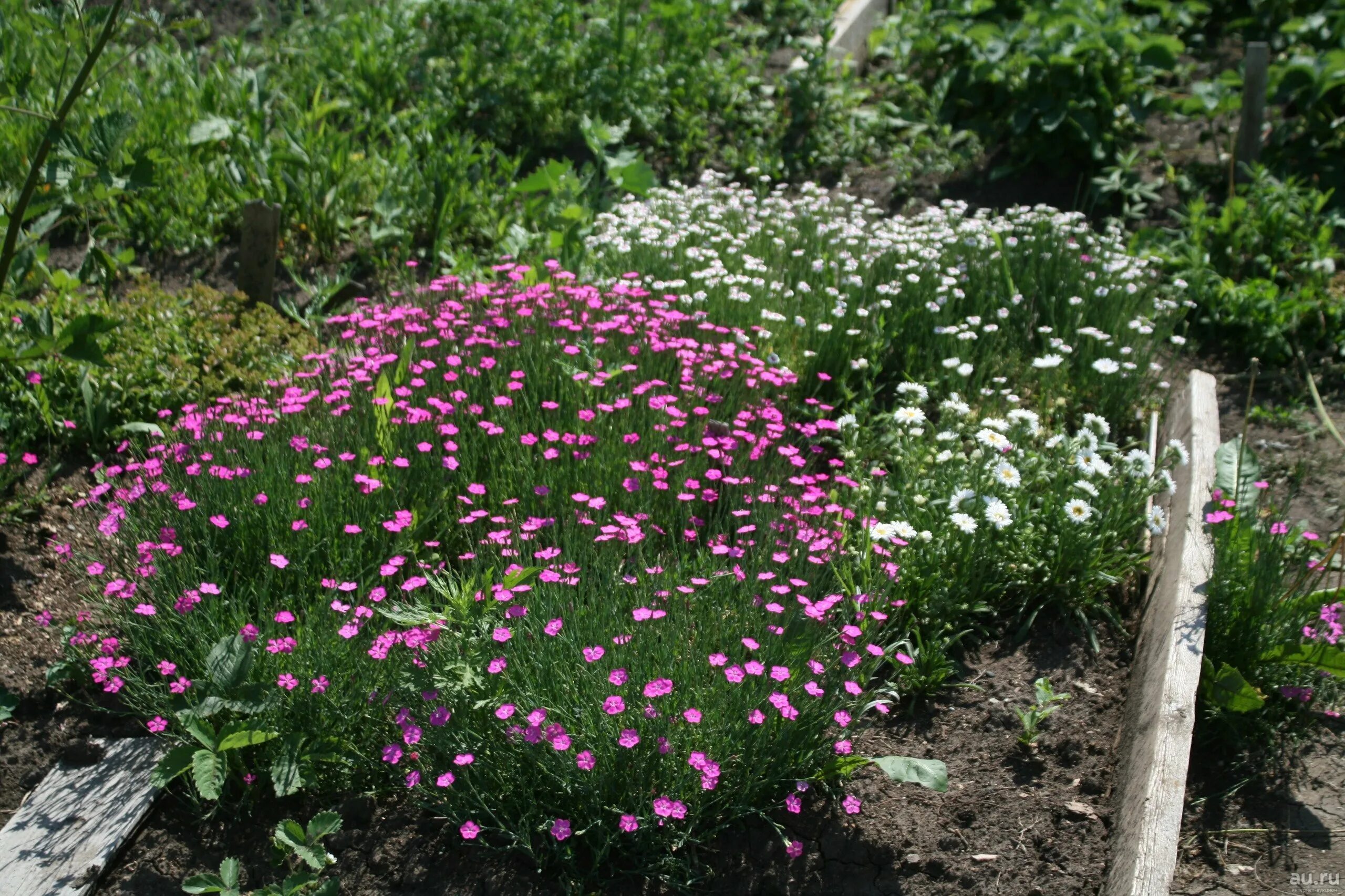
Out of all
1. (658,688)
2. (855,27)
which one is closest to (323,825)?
(658,688)

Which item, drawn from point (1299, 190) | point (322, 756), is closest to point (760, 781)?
point (322, 756)

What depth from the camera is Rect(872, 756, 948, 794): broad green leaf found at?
8.82 feet

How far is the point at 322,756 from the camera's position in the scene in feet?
8.67

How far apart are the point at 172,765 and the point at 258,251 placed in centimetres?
276

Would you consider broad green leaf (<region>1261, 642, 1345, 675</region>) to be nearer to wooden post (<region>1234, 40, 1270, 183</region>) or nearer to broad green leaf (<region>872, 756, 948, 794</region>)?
broad green leaf (<region>872, 756, 948, 794</region>)

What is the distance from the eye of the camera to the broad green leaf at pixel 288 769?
2592 millimetres

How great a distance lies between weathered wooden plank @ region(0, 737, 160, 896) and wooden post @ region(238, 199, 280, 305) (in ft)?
7.71

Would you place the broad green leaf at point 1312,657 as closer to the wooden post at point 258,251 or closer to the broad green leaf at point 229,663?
the broad green leaf at point 229,663

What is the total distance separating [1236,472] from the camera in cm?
356

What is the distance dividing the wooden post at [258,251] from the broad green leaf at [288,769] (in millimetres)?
2551

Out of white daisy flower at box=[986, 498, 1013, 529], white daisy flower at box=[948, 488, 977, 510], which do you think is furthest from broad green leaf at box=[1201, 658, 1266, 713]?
white daisy flower at box=[948, 488, 977, 510]

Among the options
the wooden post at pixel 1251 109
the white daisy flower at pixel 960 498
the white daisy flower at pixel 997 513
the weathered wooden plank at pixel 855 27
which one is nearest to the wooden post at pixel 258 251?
the white daisy flower at pixel 960 498

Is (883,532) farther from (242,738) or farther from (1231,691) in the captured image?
(242,738)

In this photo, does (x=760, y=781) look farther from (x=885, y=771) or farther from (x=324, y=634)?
(x=324, y=634)
